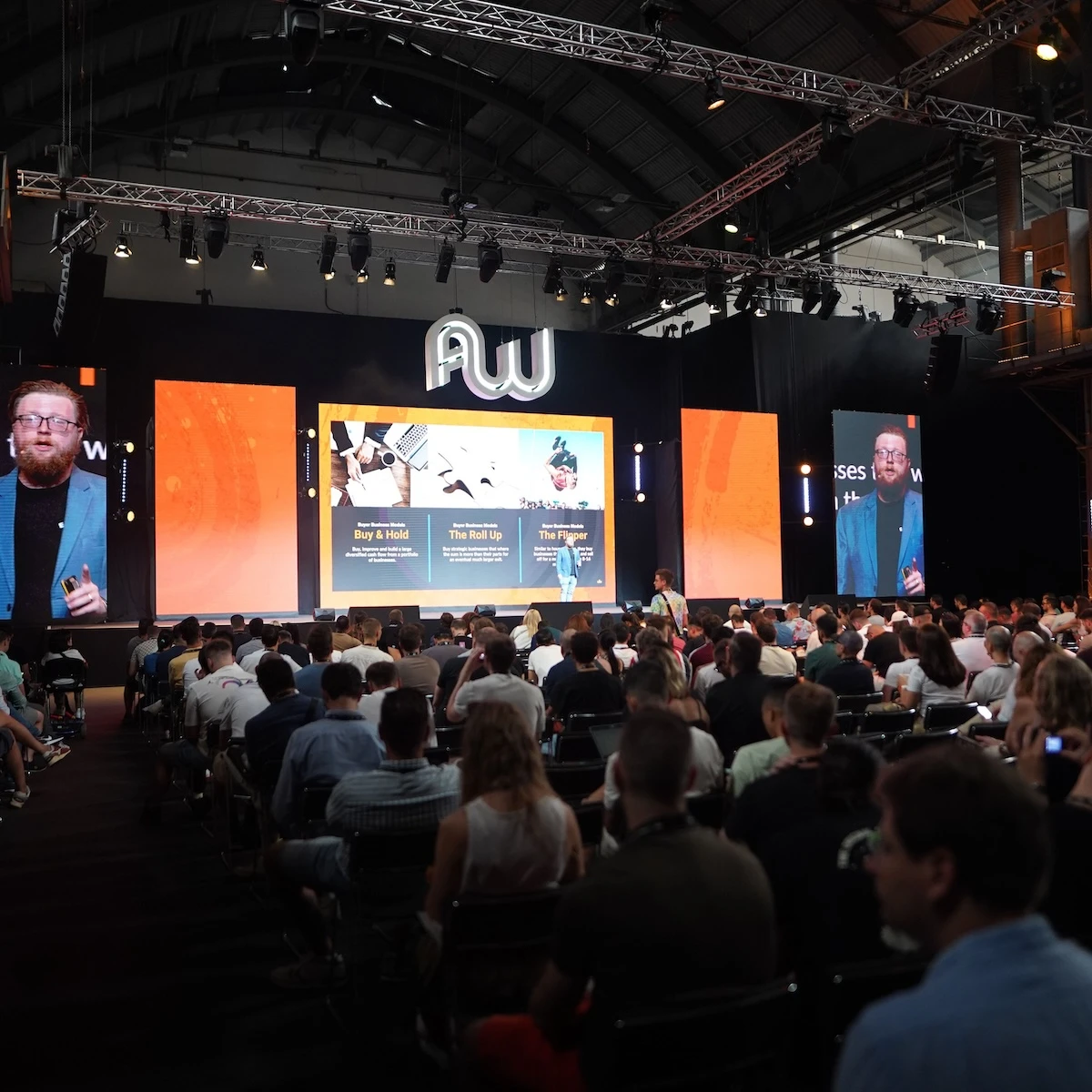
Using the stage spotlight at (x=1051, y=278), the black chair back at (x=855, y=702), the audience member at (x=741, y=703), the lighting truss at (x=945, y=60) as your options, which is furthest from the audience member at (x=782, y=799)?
the stage spotlight at (x=1051, y=278)

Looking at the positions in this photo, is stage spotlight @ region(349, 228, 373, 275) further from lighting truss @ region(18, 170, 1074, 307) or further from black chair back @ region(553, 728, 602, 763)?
black chair back @ region(553, 728, 602, 763)

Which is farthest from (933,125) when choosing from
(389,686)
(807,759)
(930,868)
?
(930,868)

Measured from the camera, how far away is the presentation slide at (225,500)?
15047 millimetres

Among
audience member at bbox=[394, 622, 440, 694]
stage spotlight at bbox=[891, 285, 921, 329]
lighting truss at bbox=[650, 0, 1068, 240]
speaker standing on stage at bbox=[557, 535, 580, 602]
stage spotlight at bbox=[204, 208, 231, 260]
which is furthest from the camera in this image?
speaker standing on stage at bbox=[557, 535, 580, 602]

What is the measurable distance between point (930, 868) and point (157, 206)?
12835 millimetres

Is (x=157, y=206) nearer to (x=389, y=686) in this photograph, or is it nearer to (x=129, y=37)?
(x=129, y=37)

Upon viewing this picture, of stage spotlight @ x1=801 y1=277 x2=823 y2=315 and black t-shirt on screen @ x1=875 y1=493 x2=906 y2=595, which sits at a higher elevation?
stage spotlight @ x1=801 y1=277 x2=823 y2=315

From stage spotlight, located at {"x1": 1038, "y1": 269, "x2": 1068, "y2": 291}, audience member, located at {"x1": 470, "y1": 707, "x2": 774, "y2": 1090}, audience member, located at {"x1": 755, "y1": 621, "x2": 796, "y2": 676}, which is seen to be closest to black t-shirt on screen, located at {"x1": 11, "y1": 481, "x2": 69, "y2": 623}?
audience member, located at {"x1": 755, "y1": 621, "x2": 796, "y2": 676}

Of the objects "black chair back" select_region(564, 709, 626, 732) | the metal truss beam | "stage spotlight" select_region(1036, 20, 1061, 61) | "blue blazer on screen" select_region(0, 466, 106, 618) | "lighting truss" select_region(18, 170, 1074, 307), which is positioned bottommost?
"black chair back" select_region(564, 709, 626, 732)

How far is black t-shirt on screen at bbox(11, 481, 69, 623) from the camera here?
14.0m

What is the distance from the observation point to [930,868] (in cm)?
110

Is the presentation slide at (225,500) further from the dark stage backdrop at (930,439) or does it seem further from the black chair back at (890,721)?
the black chair back at (890,721)

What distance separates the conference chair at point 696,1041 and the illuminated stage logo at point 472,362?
13.1 metres

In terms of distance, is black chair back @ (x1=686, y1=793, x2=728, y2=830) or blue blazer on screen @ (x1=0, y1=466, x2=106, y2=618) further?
blue blazer on screen @ (x1=0, y1=466, x2=106, y2=618)
